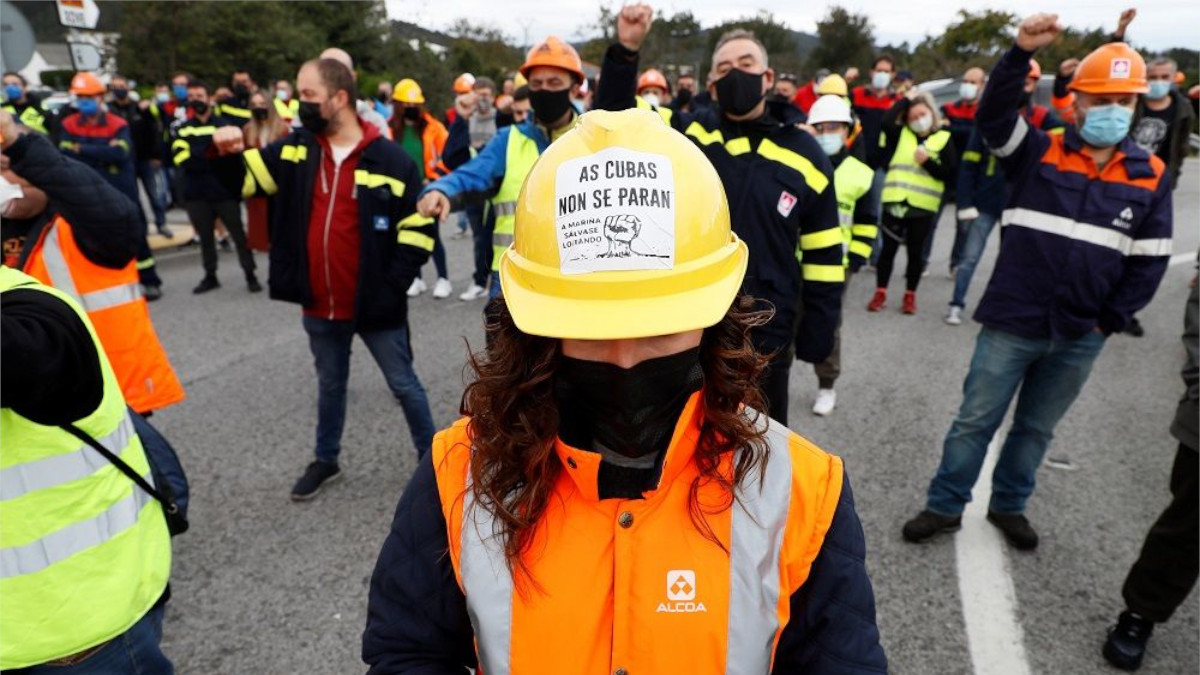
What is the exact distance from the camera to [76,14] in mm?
6441

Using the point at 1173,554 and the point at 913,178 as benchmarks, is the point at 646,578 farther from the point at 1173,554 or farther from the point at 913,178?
the point at 913,178

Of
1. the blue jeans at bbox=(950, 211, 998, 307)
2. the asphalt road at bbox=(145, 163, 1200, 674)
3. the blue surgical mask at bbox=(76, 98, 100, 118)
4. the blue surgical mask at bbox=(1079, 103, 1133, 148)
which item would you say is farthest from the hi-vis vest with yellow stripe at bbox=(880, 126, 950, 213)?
the blue surgical mask at bbox=(76, 98, 100, 118)

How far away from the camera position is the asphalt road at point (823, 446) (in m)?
2.93

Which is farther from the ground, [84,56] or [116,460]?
[84,56]

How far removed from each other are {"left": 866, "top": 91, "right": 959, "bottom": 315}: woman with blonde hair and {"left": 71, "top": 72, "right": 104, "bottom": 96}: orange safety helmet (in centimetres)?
860

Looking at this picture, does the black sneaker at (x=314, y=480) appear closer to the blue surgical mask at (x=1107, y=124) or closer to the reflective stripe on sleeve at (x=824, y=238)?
the reflective stripe on sleeve at (x=824, y=238)

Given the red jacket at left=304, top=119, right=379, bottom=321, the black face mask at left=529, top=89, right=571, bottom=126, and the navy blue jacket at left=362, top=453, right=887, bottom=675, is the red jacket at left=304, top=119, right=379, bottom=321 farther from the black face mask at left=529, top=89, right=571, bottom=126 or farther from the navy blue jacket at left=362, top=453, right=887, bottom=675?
the navy blue jacket at left=362, top=453, right=887, bottom=675

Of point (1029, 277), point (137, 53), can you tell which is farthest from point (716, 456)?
point (137, 53)

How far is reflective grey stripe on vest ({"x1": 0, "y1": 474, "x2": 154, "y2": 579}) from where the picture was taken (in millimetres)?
1640

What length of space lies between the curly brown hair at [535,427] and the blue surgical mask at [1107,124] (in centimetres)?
250

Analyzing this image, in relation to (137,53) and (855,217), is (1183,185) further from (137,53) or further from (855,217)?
(137,53)

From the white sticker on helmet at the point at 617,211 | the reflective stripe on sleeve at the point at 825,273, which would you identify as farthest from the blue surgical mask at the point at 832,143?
the white sticker on helmet at the point at 617,211

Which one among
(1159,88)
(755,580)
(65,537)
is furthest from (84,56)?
(1159,88)

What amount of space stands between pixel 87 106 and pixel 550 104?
7105 mm
